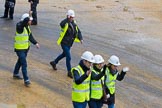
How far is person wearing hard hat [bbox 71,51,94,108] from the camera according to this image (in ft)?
31.0

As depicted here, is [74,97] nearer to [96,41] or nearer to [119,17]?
[96,41]

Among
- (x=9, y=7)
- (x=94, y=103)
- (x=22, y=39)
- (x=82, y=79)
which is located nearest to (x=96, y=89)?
(x=94, y=103)

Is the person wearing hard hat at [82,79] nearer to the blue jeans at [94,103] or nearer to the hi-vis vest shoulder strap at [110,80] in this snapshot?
the blue jeans at [94,103]

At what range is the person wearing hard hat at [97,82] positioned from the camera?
31.8 ft

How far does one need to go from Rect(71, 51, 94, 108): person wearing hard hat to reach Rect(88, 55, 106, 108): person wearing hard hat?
0.15 m

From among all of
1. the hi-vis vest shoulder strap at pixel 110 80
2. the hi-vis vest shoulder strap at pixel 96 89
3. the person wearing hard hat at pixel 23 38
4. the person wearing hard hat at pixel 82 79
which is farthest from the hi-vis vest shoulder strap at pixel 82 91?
the person wearing hard hat at pixel 23 38

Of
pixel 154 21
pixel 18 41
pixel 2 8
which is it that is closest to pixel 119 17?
pixel 154 21

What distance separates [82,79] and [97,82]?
557mm

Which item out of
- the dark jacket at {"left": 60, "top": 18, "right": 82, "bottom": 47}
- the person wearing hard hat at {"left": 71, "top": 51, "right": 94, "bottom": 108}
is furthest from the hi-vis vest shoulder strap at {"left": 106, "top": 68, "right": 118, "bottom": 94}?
the dark jacket at {"left": 60, "top": 18, "right": 82, "bottom": 47}

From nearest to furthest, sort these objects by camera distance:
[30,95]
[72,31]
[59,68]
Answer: [30,95] → [72,31] → [59,68]

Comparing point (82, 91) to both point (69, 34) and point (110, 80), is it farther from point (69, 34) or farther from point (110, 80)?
point (69, 34)

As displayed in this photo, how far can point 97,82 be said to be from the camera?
984cm

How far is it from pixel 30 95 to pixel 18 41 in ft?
5.00

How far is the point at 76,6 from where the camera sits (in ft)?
80.5
